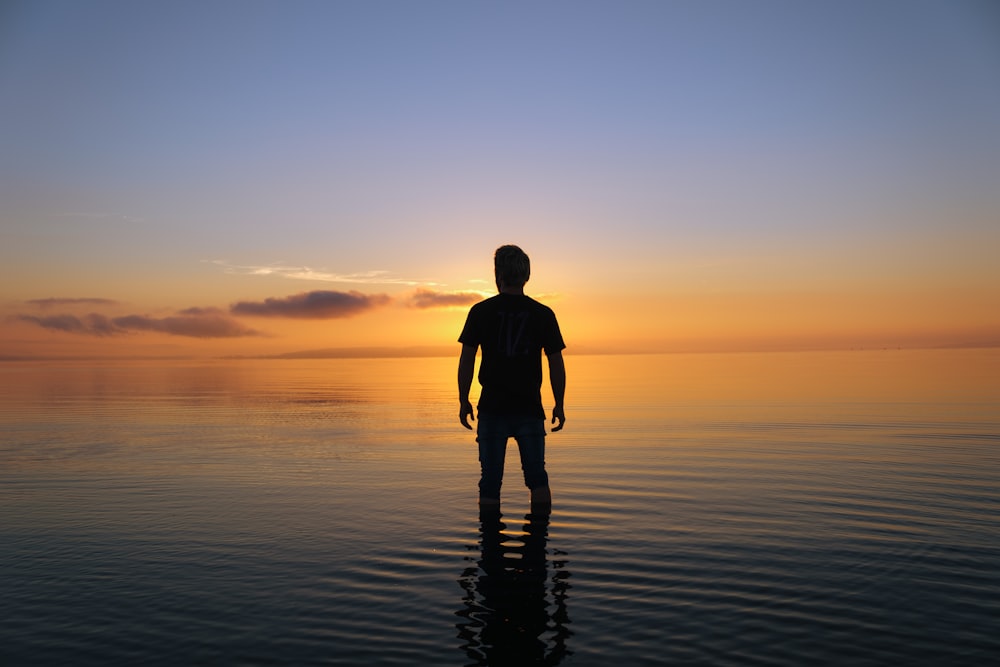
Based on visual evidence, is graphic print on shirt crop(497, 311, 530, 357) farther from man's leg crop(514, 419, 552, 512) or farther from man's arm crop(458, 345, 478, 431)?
man's leg crop(514, 419, 552, 512)

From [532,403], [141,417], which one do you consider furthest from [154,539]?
[141,417]

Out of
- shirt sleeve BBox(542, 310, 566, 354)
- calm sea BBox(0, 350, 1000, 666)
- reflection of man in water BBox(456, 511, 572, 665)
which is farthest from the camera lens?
shirt sleeve BBox(542, 310, 566, 354)

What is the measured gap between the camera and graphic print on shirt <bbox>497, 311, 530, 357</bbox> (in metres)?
8.87

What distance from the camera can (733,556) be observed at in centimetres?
741

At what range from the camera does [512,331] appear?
8.87 metres

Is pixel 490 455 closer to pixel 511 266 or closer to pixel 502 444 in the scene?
pixel 502 444

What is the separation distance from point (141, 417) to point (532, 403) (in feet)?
62.3

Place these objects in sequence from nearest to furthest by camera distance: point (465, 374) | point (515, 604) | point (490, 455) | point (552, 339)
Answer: point (515, 604) < point (465, 374) < point (552, 339) < point (490, 455)

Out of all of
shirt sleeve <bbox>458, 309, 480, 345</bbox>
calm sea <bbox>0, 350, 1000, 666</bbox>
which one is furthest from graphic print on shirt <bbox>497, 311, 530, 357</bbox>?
calm sea <bbox>0, 350, 1000, 666</bbox>

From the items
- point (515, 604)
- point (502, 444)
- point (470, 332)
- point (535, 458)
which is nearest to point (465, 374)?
point (470, 332)

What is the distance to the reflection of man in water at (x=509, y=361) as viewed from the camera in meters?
8.88

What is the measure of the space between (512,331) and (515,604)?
3.62 metres

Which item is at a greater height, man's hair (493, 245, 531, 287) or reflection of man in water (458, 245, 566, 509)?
man's hair (493, 245, 531, 287)

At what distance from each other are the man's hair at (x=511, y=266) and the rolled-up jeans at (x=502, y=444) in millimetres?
1591
